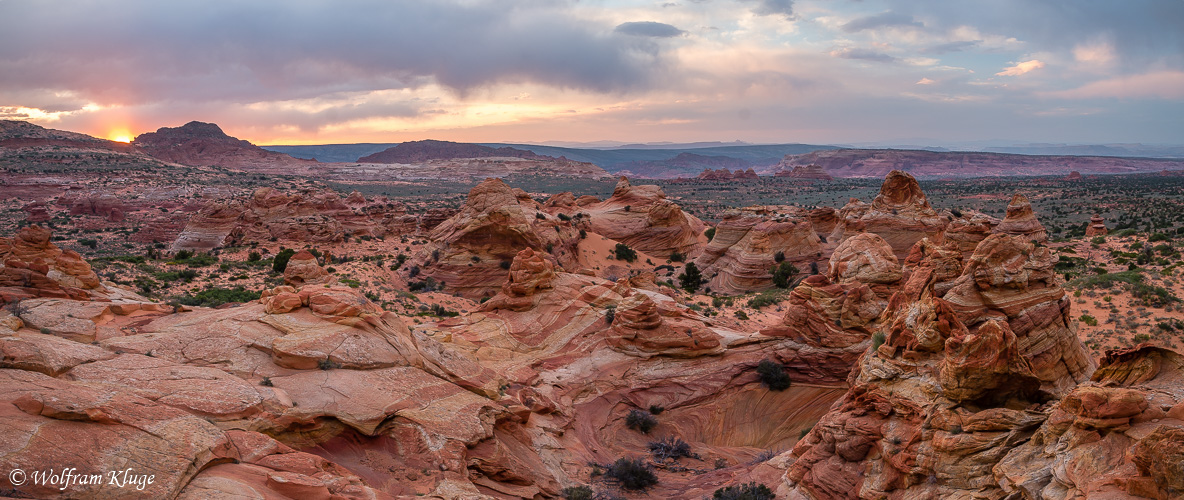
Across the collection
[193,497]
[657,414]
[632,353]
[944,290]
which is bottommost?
[657,414]

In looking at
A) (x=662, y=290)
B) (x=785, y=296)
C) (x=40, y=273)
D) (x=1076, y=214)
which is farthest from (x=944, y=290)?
(x=1076, y=214)

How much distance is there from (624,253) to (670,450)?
35015 millimetres

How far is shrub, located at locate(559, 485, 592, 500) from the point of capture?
14820 millimetres

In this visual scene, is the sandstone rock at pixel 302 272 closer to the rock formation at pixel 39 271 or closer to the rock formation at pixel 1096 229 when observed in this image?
the rock formation at pixel 39 271

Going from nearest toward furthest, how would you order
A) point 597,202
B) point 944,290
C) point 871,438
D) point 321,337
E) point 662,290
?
point 871,438 < point 321,337 < point 944,290 < point 662,290 < point 597,202

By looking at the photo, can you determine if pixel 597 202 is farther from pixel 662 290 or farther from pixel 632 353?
pixel 632 353

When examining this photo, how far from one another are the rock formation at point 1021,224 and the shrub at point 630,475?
35.0 m

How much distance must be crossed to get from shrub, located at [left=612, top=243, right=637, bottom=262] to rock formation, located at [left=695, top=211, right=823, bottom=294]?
7.33m

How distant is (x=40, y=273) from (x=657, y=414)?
2019 cm

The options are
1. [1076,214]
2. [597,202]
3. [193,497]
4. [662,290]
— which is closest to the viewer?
[193,497]

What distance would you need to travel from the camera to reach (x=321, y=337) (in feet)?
49.9

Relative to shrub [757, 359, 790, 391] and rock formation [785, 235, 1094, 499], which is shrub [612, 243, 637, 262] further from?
rock formation [785, 235, 1094, 499]

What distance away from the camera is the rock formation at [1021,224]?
39.8 m

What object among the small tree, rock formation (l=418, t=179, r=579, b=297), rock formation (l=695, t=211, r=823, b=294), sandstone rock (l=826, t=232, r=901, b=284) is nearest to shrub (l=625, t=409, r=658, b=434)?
sandstone rock (l=826, t=232, r=901, b=284)
